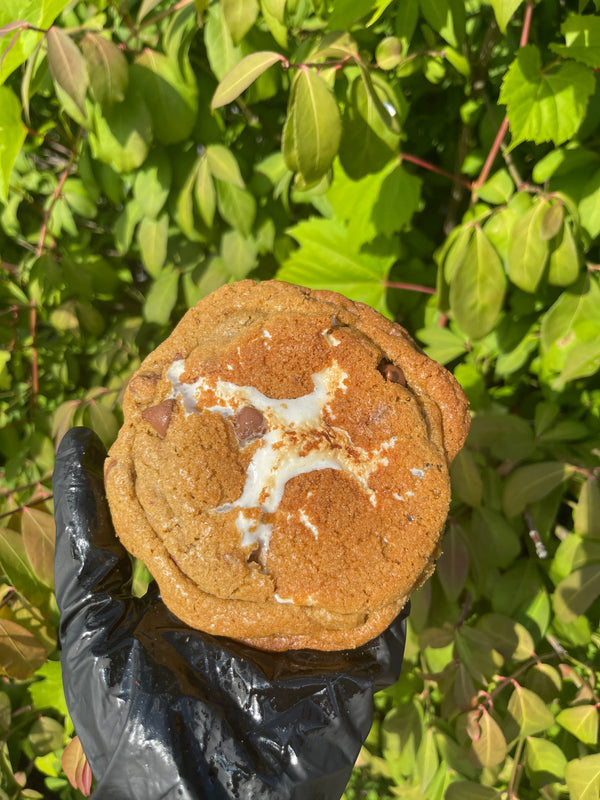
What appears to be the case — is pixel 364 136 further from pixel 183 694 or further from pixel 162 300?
pixel 183 694

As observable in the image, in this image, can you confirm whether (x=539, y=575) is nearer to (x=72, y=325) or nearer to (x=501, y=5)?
(x=501, y=5)

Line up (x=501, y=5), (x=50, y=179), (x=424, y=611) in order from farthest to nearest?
(x=50, y=179) → (x=424, y=611) → (x=501, y=5)

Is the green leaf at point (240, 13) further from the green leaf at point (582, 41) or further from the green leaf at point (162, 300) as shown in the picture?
the green leaf at point (162, 300)

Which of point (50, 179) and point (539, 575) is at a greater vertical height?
point (50, 179)

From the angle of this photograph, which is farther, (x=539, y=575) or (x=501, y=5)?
(x=539, y=575)

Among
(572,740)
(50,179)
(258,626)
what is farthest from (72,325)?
(572,740)

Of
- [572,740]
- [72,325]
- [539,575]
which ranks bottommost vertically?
[572,740]

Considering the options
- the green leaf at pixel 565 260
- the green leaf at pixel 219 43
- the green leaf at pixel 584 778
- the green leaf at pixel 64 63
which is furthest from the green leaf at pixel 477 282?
the green leaf at pixel 584 778

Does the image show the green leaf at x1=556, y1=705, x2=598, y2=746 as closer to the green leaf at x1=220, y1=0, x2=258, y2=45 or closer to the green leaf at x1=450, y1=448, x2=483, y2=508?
the green leaf at x1=450, y1=448, x2=483, y2=508
